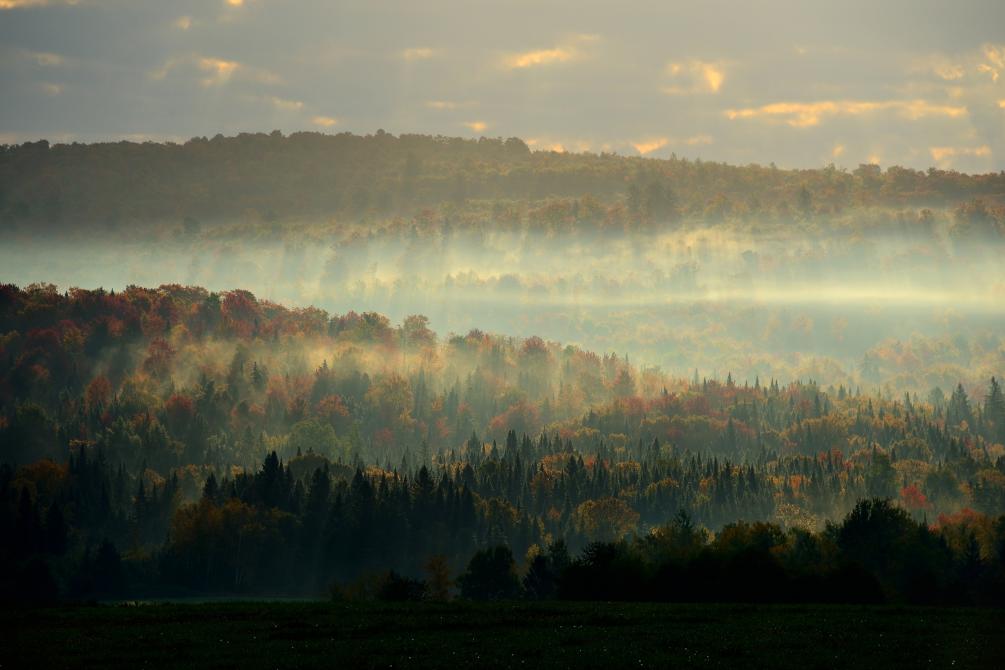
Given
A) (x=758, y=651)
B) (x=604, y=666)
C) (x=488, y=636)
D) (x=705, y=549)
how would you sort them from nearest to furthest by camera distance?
1. (x=604, y=666)
2. (x=758, y=651)
3. (x=488, y=636)
4. (x=705, y=549)

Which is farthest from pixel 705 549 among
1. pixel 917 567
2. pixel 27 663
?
pixel 27 663

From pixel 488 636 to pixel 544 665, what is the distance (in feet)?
47.5

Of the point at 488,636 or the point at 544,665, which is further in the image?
the point at 488,636

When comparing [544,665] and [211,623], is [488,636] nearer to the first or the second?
[544,665]

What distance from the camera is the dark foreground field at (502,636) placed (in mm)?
85562

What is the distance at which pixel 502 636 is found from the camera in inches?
3824

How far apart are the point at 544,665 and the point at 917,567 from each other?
11347 cm

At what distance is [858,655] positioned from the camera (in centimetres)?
8581

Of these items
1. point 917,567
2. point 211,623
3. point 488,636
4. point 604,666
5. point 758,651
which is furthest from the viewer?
point 917,567

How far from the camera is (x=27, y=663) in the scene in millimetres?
86000

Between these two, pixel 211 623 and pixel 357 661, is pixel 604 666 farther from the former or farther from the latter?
pixel 211 623

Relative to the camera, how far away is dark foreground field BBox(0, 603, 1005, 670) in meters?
85.6

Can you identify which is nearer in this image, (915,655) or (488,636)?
(915,655)

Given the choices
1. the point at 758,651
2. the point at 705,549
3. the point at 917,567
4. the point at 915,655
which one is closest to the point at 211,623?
the point at 758,651
